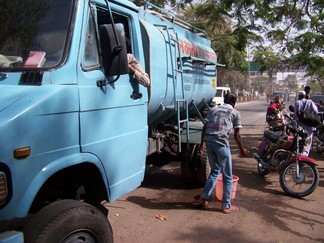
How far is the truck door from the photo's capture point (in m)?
2.94

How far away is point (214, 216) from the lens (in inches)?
197

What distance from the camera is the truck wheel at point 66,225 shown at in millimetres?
2475

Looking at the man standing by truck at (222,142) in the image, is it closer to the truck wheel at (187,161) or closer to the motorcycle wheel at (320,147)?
the truck wheel at (187,161)

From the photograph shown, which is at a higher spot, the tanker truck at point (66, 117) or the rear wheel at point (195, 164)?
the tanker truck at point (66, 117)

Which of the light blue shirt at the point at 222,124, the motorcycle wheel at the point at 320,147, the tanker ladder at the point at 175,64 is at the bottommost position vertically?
the motorcycle wheel at the point at 320,147

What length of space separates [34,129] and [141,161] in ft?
5.21

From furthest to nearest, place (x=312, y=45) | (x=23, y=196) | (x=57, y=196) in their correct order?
(x=312, y=45) < (x=57, y=196) < (x=23, y=196)

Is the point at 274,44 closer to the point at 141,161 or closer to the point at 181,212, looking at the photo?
the point at 181,212

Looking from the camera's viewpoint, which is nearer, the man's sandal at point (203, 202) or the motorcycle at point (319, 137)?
the man's sandal at point (203, 202)

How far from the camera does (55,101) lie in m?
2.59

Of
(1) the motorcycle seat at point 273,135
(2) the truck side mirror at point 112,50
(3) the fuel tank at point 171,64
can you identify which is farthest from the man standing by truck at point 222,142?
(2) the truck side mirror at point 112,50

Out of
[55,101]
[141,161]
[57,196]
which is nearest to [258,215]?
[141,161]

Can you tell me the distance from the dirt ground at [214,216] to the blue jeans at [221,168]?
0.27 meters

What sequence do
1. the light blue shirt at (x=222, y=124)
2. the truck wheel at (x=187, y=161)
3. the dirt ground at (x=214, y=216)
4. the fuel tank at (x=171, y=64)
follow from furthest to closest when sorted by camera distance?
the truck wheel at (x=187, y=161) → the light blue shirt at (x=222, y=124) → the fuel tank at (x=171, y=64) → the dirt ground at (x=214, y=216)
